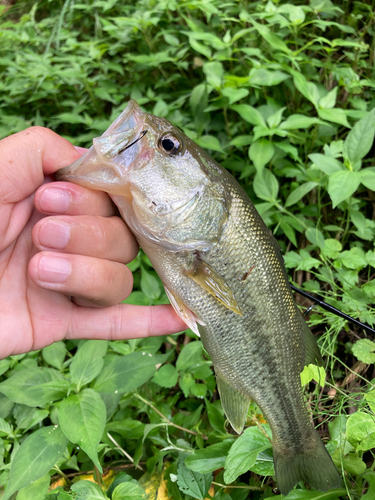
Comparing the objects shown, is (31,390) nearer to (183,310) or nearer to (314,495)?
(183,310)

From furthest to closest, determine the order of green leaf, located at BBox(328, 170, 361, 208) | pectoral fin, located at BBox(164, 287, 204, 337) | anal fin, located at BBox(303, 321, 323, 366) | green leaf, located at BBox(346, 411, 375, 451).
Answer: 1. green leaf, located at BBox(328, 170, 361, 208)
2. anal fin, located at BBox(303, 321, 323, 366)
3. pectoral fin, located at BBox(164, 287, 204, 337)
4. green leaf, located at BBox(346, 411, 375, 451)

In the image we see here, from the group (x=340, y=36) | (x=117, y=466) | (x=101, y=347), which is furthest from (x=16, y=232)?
(x=340, y=36)

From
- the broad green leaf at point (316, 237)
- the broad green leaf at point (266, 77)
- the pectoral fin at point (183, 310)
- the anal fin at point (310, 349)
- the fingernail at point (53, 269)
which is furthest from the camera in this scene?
the broad green leaf at point (266, 77)

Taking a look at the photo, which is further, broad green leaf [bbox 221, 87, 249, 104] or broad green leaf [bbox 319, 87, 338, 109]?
broad green leaf [bbox 319, 87, 338, 109]

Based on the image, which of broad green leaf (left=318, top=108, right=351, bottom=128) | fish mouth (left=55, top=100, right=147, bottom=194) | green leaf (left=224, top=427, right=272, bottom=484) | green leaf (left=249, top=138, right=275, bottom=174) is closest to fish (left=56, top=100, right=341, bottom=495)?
fish mouth (left=55, top=100, right=147, bottom=194)

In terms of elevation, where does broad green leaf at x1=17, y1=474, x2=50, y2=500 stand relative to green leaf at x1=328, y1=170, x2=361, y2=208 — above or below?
below

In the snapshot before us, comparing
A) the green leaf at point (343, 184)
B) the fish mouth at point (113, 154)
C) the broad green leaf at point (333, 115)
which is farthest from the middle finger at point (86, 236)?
the broad green leaf at point (333, 115)

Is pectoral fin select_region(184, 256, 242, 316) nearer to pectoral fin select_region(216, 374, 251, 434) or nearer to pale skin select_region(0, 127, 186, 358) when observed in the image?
pale skin select_region(0, 127, 186, 358)

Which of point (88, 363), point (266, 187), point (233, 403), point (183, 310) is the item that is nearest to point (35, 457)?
point (88, 363)

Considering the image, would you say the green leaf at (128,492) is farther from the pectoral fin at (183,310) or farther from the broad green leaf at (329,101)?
the broad green leaf at (329,101)
